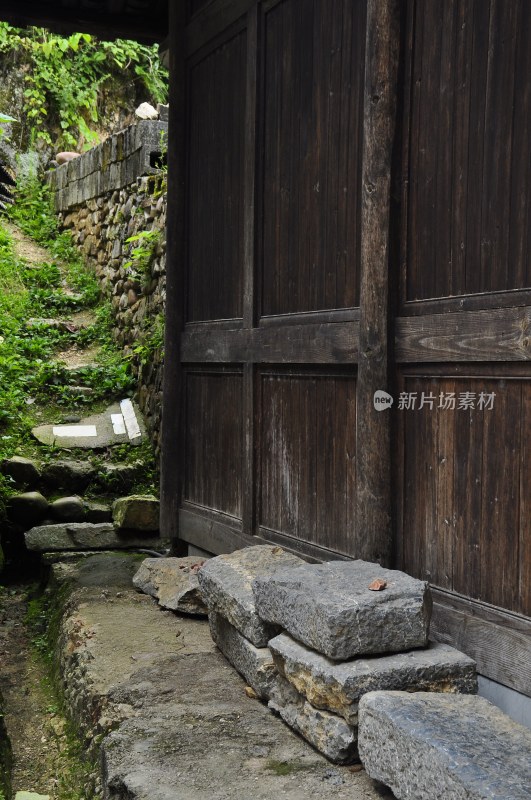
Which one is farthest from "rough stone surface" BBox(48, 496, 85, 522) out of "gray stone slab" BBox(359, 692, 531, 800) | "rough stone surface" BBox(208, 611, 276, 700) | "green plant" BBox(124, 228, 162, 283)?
"gray stone slab" BBox(359, 692, 531, 800)

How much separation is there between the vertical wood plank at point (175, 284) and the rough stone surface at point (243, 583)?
1.92 meters

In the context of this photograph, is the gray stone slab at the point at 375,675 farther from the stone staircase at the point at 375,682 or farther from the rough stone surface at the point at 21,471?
the rough stone surface at the point at 21,471

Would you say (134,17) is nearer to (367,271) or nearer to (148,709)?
(367,271)

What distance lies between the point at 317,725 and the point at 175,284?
12.8 ft

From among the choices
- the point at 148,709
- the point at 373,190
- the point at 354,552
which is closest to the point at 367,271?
the point at 373,190

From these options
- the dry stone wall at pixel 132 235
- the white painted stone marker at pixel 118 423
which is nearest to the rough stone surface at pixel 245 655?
the dry stone wall at pixel 132 235

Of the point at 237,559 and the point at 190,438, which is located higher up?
the point at 190,438

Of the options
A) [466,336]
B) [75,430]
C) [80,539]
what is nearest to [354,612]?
[466,336]

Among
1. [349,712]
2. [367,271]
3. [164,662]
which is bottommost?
[164,662]

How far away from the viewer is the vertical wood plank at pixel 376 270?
3.80 m

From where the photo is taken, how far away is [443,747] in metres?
2.52

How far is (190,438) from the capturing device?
638 centimetres

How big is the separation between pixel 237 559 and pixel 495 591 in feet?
5.30

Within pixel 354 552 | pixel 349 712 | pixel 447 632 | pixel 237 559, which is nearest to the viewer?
pixel 349 712
